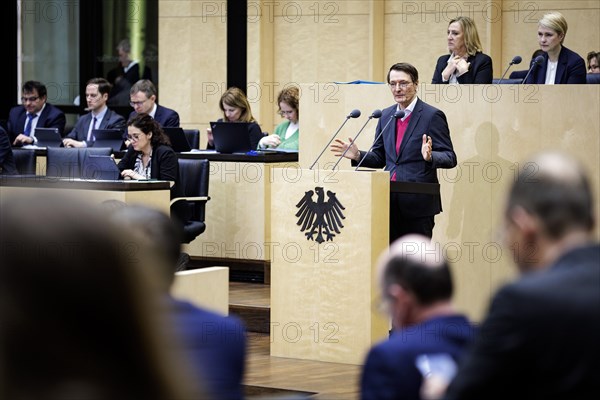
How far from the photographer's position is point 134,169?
315 inches

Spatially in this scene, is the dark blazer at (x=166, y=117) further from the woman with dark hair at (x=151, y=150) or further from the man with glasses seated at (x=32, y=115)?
the man with glasses seated at (x=32, y=115)

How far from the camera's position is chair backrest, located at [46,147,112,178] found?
8664mm

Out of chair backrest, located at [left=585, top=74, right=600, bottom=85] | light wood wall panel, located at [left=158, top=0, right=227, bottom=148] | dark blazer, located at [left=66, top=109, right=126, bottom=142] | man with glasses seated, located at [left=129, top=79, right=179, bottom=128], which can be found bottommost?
dark blazer, located at [left=66, top=109, right=126, bottom=142]

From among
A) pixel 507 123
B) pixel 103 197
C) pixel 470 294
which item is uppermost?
pixel 507 123

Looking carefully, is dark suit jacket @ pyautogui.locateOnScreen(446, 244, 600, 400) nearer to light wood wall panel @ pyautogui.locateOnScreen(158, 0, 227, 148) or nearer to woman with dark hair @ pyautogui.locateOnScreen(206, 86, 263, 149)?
woman with dark hair @ pyautogui.locateOnScreen(206, 86, 263, 149)

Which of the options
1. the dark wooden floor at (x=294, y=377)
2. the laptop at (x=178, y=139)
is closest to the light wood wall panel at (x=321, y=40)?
the laptop at (x=178, y=139)

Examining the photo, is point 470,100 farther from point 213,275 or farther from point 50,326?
point 50,326

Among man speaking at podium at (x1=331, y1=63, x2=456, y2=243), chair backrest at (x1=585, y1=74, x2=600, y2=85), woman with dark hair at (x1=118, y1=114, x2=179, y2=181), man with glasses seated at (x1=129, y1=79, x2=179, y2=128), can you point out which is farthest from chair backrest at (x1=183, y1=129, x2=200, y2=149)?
chair backrest at (x1=585, y1=74, x2=600, y2=85)

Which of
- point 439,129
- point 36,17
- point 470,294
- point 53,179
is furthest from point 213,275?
point 36,17

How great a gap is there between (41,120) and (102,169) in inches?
105

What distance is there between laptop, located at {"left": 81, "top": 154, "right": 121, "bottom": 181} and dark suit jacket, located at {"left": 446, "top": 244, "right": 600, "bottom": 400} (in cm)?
601

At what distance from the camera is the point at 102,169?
7.83 m

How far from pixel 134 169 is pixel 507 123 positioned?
2.69 metres

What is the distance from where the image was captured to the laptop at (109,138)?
9.11 m
